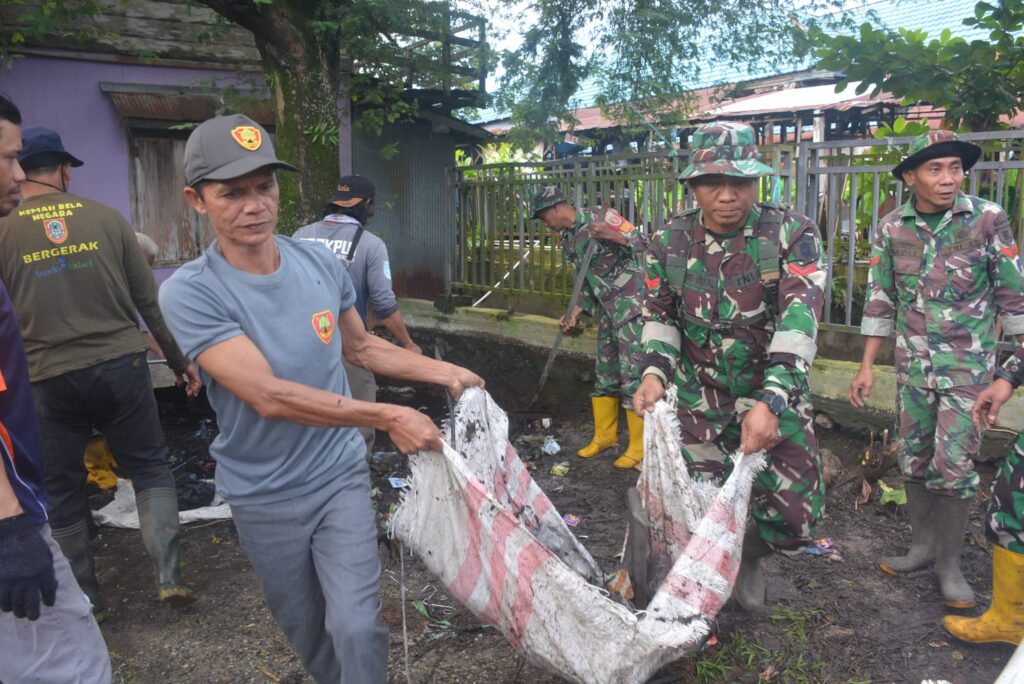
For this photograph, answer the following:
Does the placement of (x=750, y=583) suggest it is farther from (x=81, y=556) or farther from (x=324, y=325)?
(x=81, y=556)

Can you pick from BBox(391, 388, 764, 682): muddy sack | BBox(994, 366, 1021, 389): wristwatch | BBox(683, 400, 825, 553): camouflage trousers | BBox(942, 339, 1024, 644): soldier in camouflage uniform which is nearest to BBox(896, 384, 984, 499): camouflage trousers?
BBox(942, 339, 1024, 644): soldier in camouflage uniform

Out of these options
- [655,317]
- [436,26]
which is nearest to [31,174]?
[655,317]

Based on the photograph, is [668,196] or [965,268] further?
[668,196]

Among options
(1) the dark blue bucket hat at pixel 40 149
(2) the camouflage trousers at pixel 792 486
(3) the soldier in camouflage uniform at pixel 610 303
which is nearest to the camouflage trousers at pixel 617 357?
(3) the soldier in camouflage uniform at pixel 610 303

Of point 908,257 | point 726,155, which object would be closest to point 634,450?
point 908,257

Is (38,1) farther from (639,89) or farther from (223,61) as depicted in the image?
(639,89)

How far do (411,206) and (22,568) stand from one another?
961 cm

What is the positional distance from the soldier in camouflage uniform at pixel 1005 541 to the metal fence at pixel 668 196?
1.39m

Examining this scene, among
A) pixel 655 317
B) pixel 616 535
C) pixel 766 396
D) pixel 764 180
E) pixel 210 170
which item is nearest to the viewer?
pixel 210 170

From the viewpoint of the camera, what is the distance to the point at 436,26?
22.5 ft

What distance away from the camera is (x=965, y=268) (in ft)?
12.2

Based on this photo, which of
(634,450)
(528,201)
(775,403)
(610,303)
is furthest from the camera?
(528,201)

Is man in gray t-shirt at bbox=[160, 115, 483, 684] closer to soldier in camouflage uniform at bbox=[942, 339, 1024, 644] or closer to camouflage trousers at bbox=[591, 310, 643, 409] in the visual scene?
soldier in camouflage uniform at bbox=[942, 339, 1024, 644]

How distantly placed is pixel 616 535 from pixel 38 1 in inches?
289
